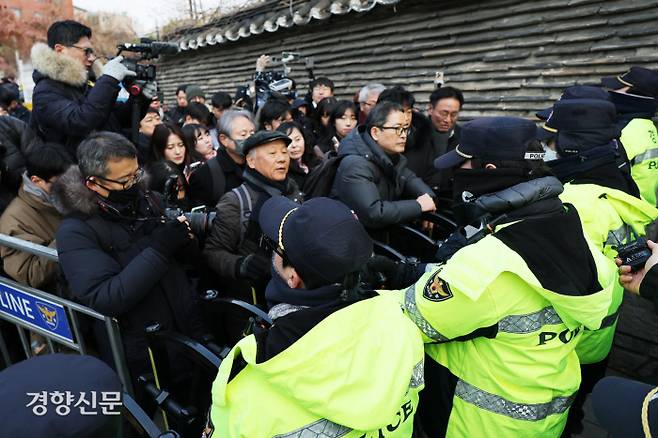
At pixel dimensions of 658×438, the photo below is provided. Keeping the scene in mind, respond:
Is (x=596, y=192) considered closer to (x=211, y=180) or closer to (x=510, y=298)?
(x=510, y=298)

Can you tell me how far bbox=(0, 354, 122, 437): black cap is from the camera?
2.41 ft

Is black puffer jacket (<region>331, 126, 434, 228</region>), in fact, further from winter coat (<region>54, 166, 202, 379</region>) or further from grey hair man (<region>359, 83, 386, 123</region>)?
grey hair man (<region>359, 83, 386, 123</region>)

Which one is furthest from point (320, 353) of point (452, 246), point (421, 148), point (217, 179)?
point (421, 148)

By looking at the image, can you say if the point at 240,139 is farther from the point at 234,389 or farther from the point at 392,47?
the point at 392,47

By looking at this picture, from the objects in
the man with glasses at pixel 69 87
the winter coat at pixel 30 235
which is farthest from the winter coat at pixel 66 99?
the winter coat at pixel 30 235

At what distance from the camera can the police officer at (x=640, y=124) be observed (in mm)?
3086

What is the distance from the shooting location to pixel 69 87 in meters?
3.09

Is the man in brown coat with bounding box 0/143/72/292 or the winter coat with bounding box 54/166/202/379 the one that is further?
the man in brown coat with bounding box 0/143/72/292

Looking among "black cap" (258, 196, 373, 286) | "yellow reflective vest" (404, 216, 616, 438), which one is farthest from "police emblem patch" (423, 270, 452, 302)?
"black cap" (258, 196, 373, 286)

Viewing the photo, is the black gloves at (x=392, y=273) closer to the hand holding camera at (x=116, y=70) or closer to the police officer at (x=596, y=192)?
the police officer at (x=596, y=192)

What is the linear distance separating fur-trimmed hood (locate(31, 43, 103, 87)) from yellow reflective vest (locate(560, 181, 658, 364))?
10.6ft

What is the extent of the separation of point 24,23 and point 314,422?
3386 centimetres

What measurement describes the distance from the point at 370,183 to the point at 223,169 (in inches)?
45.5

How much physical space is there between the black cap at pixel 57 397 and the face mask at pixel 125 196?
1373mm
